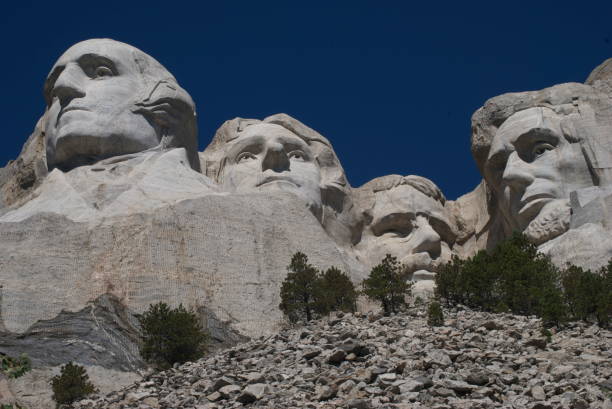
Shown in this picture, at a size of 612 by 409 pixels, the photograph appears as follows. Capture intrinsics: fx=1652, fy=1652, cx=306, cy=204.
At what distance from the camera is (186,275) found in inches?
1001

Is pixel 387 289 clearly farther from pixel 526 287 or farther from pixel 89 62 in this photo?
pixel 89 62

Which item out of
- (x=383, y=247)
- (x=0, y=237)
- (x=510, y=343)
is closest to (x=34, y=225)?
(x=0, y=237)

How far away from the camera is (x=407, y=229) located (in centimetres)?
3173

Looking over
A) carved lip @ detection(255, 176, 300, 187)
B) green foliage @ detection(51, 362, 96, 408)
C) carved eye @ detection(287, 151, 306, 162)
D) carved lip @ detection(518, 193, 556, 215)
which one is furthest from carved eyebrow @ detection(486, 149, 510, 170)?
green foliage @ detection(51, 362, 96, 408)

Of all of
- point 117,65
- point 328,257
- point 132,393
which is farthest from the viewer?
point 117,65

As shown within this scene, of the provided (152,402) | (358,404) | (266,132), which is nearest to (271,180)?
(266,132)

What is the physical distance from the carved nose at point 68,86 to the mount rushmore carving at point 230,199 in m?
0.03

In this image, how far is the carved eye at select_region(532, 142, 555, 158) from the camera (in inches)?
1183

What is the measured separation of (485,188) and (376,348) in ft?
47.8

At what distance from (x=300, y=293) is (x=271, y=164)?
6944 mm

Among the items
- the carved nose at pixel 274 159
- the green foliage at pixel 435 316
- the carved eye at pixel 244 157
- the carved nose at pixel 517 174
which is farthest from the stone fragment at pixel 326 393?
the carved eye at pixel 244 157

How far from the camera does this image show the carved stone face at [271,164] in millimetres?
29797

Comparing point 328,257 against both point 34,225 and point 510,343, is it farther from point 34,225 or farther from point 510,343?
point 510,343

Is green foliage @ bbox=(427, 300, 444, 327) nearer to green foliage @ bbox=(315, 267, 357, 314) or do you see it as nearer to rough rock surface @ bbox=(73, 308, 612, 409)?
rough rock surface @ bbox=(73, 308, 612, 409)
